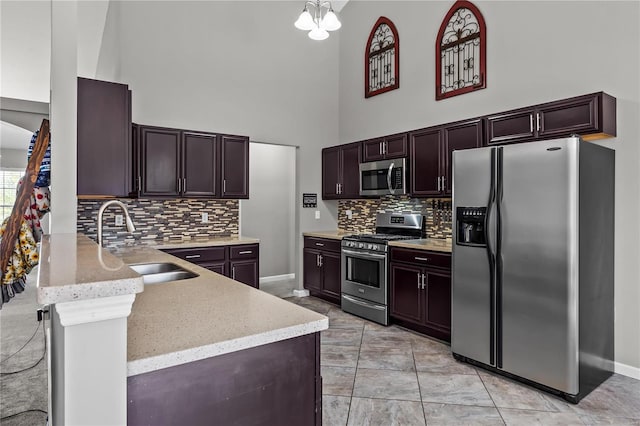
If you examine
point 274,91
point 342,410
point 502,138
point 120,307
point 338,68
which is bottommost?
point 342,410

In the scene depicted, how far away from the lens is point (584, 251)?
2.60 meters

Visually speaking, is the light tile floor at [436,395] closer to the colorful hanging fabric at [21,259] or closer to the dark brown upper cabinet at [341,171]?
the colorful hanging fabric at [21,259]

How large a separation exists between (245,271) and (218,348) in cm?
341

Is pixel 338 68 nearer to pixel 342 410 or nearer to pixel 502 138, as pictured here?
pixel 502 138

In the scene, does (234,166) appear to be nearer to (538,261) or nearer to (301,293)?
(301,293)

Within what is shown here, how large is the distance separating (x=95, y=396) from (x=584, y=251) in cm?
289

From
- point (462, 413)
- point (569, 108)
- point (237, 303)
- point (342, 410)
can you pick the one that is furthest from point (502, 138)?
point (237, 303)

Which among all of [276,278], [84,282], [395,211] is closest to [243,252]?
[395,211]

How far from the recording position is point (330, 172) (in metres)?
5.48

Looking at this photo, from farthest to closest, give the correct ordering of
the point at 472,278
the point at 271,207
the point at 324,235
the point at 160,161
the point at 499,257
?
the point at 271,207 → the point at 324,235 → the point at 160,161 → the point at 472,278 → the point at 499,257

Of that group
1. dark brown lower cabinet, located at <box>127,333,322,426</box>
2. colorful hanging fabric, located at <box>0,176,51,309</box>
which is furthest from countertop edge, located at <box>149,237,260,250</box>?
dark brown lower cabinet, located at <box>127,333,322,426</box>

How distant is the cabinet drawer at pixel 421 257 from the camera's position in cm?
356

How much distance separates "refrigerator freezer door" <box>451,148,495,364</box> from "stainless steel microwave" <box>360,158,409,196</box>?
1.14m

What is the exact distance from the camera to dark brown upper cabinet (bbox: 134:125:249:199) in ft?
13.1
